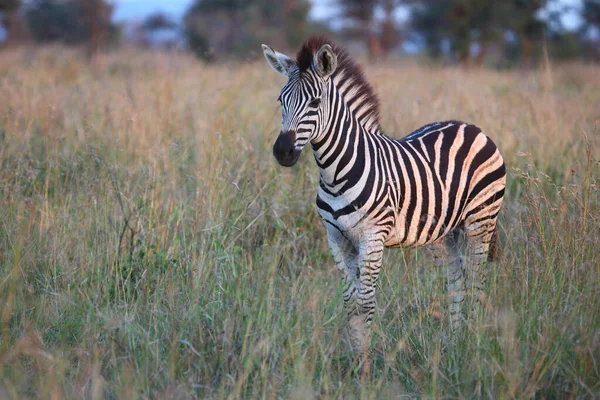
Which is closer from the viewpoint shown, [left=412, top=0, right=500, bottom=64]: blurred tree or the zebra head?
the zebra head

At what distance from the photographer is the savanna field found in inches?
117

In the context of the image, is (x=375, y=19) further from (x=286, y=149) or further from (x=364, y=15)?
(x=286, y=149)

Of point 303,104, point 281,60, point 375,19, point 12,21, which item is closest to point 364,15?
point 375,19

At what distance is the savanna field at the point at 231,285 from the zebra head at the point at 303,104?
0.69 metres

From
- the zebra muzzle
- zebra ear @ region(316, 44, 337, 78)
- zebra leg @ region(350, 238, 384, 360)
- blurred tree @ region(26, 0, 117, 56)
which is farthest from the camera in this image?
blurred tree @ region(26, 0, 117, 56)

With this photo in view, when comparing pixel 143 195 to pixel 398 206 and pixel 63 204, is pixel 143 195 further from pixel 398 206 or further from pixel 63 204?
pixel 398 206

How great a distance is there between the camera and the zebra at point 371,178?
11.3 feet

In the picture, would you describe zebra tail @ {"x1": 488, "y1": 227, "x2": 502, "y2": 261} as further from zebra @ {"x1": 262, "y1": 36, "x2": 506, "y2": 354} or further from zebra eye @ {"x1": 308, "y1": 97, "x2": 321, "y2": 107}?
zebra eye @ {"x1": 308, "y1": 97, "x2": 321, "y2": 107}

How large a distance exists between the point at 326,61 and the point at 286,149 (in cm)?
62

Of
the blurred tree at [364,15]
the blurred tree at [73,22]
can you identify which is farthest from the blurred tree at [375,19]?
the blurred tree at [73,22]

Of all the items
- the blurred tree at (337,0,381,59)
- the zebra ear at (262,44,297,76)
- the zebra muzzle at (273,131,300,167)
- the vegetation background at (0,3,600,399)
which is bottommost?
the vegetation background at (0,3,600,399)

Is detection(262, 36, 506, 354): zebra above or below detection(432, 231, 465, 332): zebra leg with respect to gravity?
above

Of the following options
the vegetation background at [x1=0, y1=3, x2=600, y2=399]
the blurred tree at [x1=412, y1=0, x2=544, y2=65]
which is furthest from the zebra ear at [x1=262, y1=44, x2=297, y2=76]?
the blurred tree at [x1=412, y1=0, x2=544, y2=65]

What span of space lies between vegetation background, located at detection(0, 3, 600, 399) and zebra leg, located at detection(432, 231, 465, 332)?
0.09 m
